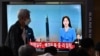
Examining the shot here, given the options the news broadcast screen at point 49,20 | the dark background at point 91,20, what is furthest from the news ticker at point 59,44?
the dark background at point 91,20

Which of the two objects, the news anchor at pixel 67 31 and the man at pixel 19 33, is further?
the news anchor at pixel 67 31

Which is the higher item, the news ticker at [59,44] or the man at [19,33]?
the man at [19,33]

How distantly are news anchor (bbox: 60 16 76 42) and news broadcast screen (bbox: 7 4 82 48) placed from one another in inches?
0.8

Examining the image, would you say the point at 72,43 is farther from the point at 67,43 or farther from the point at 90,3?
the point at 90,3

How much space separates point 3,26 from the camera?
7914mm

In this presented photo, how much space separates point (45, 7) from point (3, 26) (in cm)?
99

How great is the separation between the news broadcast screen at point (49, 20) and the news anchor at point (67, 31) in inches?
0.8

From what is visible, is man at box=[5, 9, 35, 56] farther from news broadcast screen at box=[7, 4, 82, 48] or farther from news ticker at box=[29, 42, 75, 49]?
news broadcast screen at box=[7, 4, 82, 48]

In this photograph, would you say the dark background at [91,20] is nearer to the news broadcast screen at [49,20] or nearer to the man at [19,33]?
the news broadcast screen at [49,20]

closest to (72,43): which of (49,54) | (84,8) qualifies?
(84,8)

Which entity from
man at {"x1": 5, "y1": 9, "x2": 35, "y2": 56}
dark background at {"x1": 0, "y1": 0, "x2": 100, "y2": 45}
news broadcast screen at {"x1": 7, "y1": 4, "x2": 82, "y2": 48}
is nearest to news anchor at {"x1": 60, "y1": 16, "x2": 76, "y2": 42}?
news broadcast screen at {"x1": 7, "y1": 4, "x2": 82, "y2": 48}

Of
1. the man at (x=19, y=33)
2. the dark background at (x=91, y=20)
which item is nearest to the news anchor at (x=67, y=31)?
the dark background at (x=91, y=20)

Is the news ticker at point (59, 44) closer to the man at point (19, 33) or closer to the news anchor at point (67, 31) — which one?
the news anchor at point (67, 31)

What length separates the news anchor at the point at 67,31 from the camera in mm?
7664
